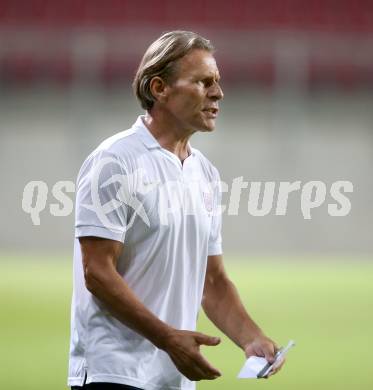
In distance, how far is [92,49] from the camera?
16516 mm

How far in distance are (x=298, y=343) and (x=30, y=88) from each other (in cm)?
986

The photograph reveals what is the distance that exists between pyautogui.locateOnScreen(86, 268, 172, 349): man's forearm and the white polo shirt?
13cm

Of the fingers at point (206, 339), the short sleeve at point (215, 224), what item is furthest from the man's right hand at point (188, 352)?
the short sleeve at point (215, 224)

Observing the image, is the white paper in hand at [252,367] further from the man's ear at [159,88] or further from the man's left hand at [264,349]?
the man's ear at [159,88]

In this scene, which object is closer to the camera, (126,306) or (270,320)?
(126,306)

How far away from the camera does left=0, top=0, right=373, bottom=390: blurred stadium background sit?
11.2 meters

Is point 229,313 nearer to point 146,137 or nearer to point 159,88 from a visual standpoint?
point 146,137

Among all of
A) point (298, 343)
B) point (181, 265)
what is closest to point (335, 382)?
point (298, 343)

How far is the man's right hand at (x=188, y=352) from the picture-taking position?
3.52 metres

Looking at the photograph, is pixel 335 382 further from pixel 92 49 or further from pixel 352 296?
pixel 92 49

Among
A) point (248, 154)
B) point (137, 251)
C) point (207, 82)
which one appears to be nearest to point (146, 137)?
point (207, 82)

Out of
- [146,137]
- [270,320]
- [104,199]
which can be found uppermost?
[146,137]

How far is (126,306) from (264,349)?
0.55 metres

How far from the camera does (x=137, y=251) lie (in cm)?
375
